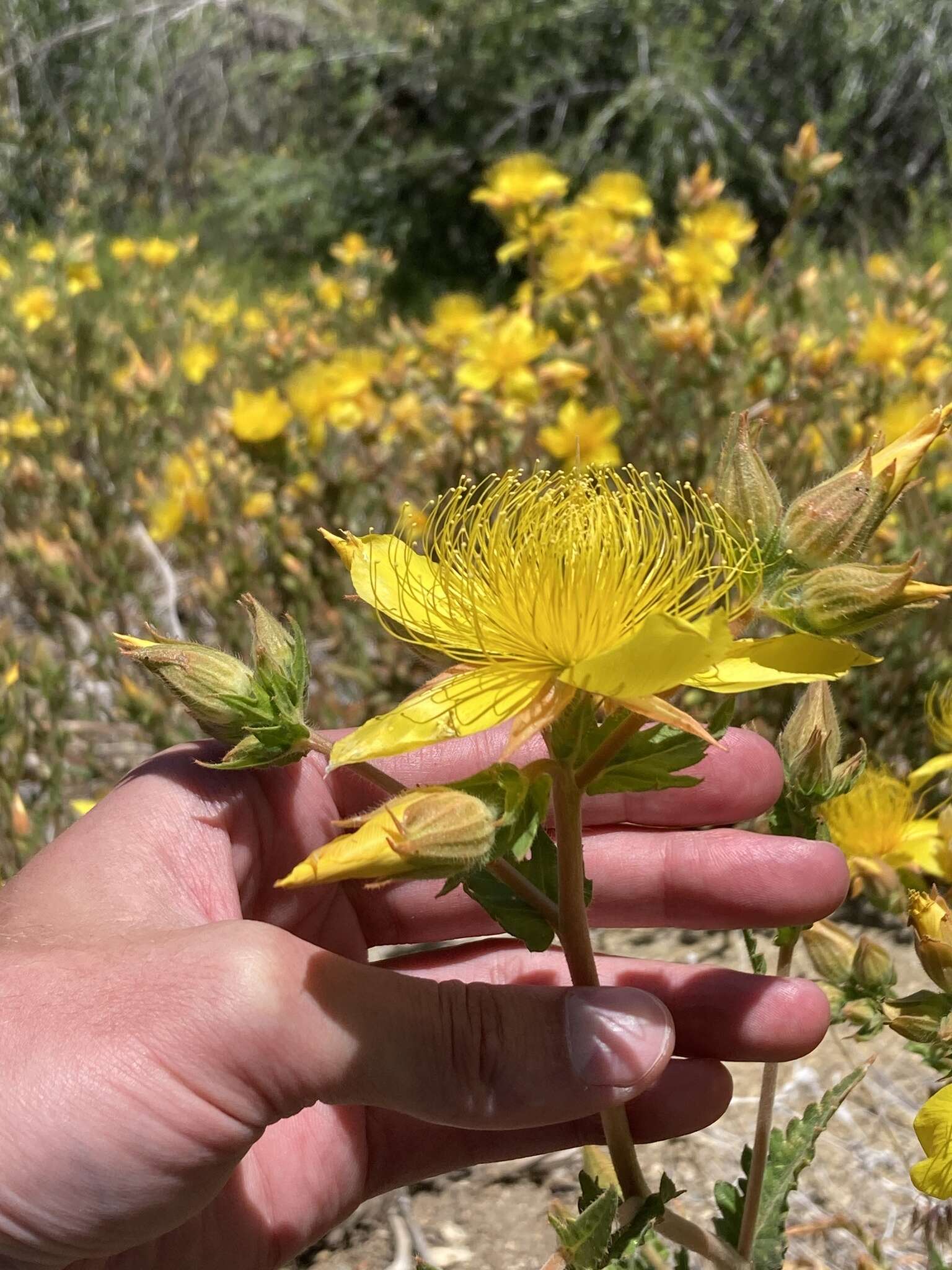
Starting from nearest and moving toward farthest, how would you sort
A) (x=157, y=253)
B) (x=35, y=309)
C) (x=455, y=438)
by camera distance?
(x=455, y=438)
(x=35, y=309)
(x=157, y=253)

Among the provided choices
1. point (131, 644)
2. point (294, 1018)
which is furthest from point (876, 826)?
point (131, 644)

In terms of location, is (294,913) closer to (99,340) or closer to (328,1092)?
(328,1092)

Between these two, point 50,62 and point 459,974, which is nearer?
point 459,974

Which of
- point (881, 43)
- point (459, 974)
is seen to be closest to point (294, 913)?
point (459, 974)

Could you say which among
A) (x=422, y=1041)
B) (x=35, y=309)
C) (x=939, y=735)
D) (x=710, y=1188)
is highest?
(x=35, y=309)

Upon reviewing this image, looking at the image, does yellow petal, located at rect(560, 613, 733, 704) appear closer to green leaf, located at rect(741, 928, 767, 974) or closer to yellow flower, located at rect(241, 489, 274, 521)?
green leaf, located at rect(741, 928, 767, 974)

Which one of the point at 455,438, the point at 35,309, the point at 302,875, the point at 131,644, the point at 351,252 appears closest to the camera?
the point at 302,875

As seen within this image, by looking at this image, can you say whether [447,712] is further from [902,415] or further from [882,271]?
[882,271]
